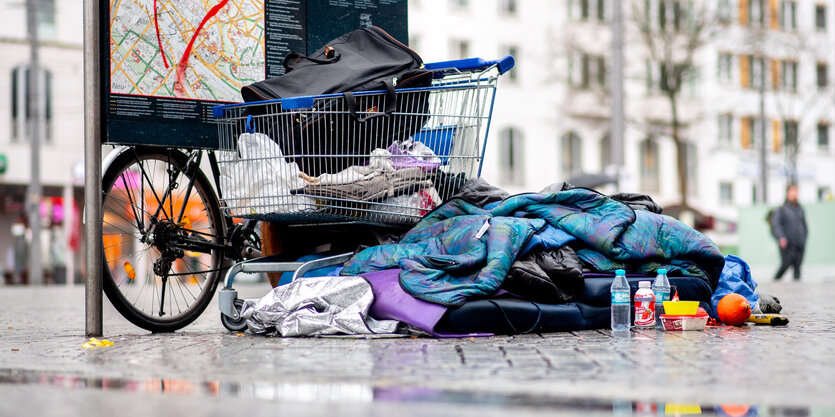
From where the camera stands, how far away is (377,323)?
244 inches

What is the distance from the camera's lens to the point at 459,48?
138 feet

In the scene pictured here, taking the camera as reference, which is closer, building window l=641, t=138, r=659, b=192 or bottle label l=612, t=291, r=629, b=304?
bottle label l=612, t=291, r=629, b=304

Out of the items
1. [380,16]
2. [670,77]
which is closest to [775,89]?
[670,77]

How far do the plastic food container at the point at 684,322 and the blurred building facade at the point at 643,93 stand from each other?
3409cm

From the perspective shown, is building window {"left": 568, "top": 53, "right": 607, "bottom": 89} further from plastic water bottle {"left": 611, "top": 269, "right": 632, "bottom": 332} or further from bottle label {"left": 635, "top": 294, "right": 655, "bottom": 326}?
plastic water bottle {"left": 611, "top": 269, "right": 632, "bottom": 332}

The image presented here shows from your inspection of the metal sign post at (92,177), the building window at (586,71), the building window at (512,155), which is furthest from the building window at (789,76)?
the metal sign post at (92,177)

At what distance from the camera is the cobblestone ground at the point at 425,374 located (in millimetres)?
3568

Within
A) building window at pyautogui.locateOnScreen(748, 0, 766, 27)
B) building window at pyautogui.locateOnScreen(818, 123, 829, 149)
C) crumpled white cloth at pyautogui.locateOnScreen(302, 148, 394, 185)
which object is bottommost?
crumpled white cloth at pyautogui.locateOnScreen(302, 148, 394, 185)

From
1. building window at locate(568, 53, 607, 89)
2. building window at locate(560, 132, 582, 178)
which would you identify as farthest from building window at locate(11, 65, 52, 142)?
building window at locate(560, 132, 582, 178)

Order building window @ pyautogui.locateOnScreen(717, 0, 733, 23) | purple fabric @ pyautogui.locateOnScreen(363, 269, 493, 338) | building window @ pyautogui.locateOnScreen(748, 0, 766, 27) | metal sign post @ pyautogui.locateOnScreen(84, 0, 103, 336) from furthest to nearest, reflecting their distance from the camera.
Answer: building window @ pyautogui.locateOnScreen(748, 0, 766, 27), building window @ pyautogui.locateOnScreen(717, 0, 733, 23), metal sign post @ pyautogui.locateOnScreen(84, 0, 103, 336), purple fabric @ pyautogui.locateOnScreen(363, 269, 493, 338)

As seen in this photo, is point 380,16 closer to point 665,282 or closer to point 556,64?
point 665,282

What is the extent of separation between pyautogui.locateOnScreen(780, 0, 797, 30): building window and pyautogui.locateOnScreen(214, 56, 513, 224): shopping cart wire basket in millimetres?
46450

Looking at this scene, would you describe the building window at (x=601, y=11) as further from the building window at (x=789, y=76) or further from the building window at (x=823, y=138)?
the building window at (x=823, y=138)

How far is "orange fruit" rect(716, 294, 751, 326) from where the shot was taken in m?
6.82
